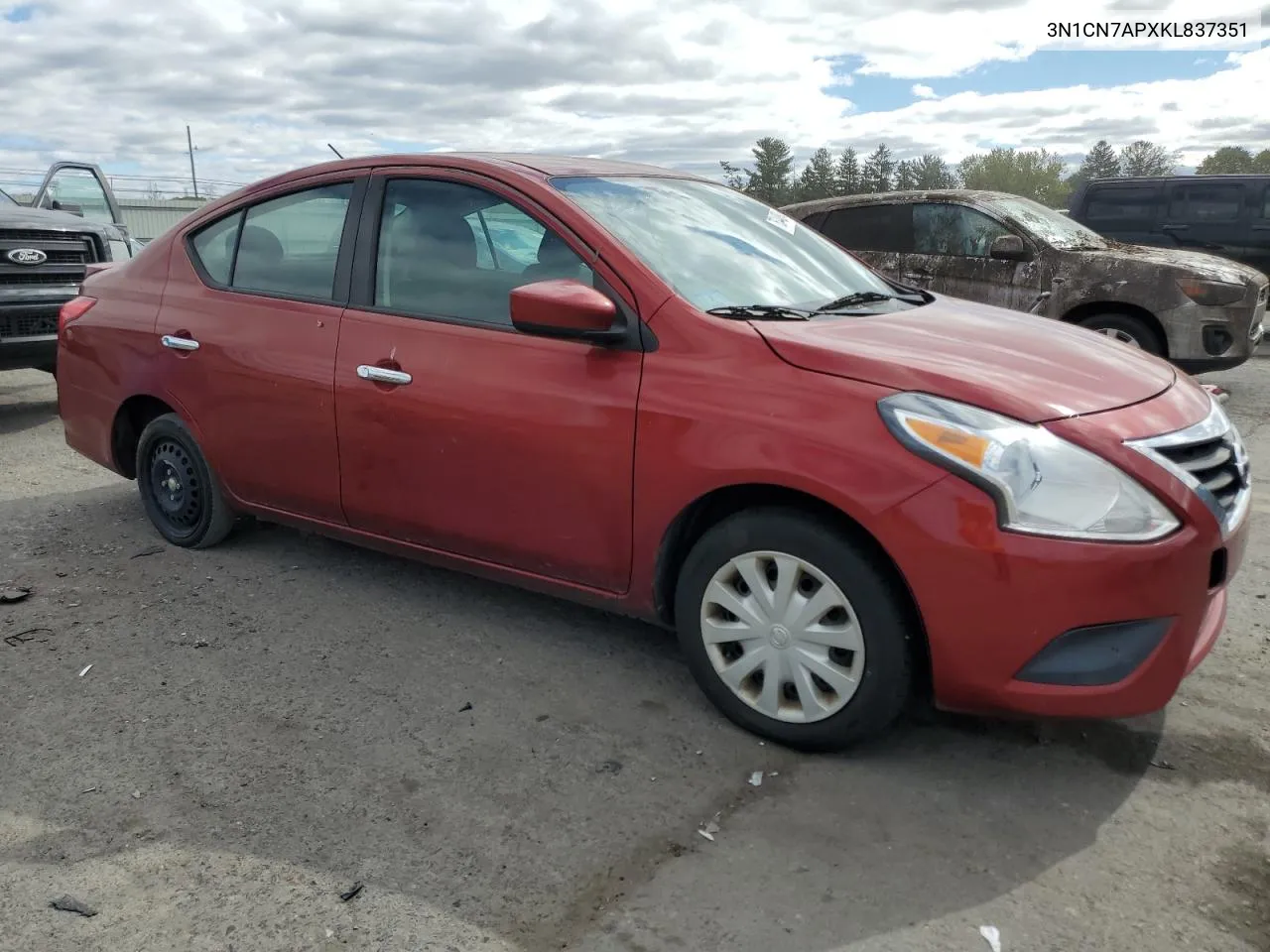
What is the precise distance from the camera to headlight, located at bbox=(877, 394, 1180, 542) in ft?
8.57

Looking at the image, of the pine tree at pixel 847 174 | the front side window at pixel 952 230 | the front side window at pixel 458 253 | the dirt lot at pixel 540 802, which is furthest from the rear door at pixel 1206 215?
the pine tree at pixel 847 174

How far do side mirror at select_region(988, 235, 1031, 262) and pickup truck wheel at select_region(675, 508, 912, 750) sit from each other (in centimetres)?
637

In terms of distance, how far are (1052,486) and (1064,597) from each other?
10.6 inches

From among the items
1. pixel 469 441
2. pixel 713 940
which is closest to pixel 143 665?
pixel 469 441

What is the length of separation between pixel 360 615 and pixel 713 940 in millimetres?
2226

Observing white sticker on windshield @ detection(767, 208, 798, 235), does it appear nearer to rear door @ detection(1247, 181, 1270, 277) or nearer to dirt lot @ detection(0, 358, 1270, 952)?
dirt lot @ detection(0, 358, 1270, 952)

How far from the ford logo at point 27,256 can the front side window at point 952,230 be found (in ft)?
22.1

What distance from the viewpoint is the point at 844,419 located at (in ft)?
9.30

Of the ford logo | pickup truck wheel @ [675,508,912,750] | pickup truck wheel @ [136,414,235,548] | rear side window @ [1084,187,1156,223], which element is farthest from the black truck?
rear side window @ [1084,187,1156,223]

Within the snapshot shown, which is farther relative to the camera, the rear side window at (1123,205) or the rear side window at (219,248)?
the rear side window at (1123,205)

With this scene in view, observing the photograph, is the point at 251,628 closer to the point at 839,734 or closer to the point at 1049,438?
the point at 839,734

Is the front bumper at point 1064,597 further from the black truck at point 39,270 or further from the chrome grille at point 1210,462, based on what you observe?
the black truck at point 39,270

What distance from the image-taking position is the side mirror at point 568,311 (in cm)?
316

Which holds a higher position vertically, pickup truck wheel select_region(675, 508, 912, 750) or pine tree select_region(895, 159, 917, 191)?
pine tree select_region(895, 159, 917, 191)
